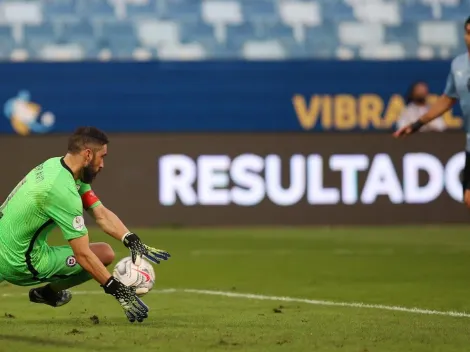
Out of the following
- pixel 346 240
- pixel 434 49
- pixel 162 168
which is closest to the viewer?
pixel 346 240

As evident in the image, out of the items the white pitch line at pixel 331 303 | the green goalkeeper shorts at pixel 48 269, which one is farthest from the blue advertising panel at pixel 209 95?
the green goalkeeper shorts at pixel 48 269

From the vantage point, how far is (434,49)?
2139 cm

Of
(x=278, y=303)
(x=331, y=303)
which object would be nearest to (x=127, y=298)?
(x=278, y=303)

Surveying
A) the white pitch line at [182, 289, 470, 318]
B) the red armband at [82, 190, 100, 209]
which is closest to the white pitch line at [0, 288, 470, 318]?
the white pitch line at [182, 289, 470, 318]

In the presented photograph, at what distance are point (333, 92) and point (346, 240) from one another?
471cm

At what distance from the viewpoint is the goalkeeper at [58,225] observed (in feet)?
24.3

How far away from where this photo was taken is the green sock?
7918mm

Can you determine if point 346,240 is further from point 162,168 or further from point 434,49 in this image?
point 434,49

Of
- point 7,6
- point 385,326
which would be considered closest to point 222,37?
point 7,6

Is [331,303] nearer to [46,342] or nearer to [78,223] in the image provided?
[78,223]

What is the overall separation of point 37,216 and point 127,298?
0.75 m

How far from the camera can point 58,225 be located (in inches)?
294

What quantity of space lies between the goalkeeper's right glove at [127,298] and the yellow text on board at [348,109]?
12501 millimetres

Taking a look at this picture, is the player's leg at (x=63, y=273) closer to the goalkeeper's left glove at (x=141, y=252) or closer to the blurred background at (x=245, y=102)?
the goalkeeper's left glove at (x=141, y=252)
